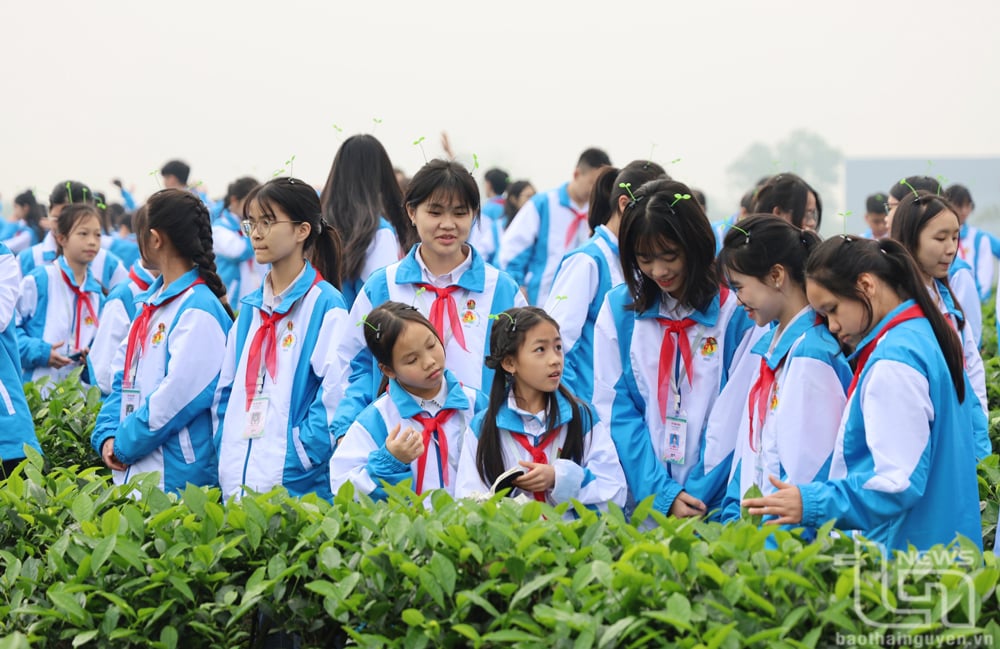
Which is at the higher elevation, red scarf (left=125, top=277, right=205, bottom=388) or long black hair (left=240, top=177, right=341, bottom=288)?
long black hair (left=240, top=177, right=341, bottom=288)

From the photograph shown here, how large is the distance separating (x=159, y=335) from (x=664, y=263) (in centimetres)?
208

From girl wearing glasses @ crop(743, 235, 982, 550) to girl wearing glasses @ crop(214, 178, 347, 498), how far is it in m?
1.89

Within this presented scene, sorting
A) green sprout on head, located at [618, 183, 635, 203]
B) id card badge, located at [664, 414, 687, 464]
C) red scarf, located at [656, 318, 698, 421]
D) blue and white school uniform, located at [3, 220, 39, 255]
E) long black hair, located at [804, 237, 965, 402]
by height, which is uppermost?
blue and white school uniform, located at [3, 220, 39, 255]

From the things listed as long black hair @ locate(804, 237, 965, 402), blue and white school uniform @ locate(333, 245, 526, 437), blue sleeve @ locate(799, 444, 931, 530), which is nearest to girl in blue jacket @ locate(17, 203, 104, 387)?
blue and white school uniform @ locate(333, 245, 526, 437)

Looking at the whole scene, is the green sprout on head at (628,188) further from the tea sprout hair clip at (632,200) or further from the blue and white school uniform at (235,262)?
the blue and white school uniform at (235,262)

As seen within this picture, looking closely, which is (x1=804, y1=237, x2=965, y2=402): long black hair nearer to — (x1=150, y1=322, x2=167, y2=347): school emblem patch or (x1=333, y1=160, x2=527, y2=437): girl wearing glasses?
(x1=333, y1=160, x2=527, y2=437): girl wearing glasses

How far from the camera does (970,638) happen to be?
9.50 feet

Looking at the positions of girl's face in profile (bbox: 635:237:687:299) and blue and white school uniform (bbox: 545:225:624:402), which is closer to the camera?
girl's face in profile (bbox: 635:237:687:299)

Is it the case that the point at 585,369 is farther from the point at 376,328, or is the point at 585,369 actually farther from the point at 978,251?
the point at 978,251

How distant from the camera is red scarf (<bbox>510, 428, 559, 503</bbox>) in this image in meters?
4.21

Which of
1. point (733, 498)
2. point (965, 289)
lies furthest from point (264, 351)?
point (965, 289)

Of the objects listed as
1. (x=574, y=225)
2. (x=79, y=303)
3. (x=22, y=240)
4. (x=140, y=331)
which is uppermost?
(x=22, y=240)

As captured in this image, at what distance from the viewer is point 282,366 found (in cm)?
473

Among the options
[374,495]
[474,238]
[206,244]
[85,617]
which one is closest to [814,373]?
[374,495]
